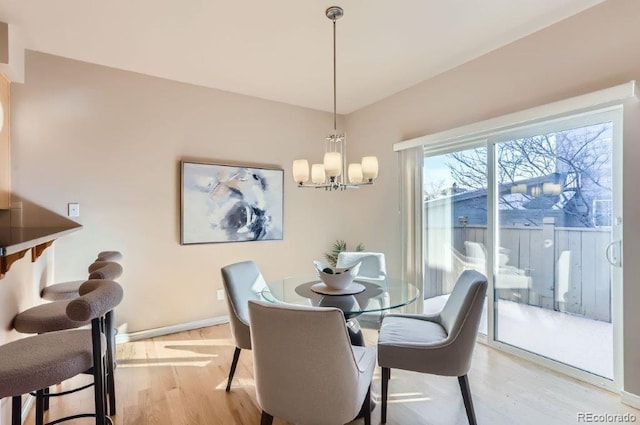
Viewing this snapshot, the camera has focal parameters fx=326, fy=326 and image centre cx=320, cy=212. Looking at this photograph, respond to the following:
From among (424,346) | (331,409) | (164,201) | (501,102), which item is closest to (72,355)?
(331,409)

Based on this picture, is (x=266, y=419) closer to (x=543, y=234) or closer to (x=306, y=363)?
(x=306, y=363)

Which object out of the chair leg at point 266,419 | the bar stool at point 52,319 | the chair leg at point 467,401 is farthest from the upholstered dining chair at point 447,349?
the bar stool at point 52,319

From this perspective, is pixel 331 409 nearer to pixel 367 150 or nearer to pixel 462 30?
pixel 462 30

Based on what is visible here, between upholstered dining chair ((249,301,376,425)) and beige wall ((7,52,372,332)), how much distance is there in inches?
89.3

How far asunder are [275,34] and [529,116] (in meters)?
2.10

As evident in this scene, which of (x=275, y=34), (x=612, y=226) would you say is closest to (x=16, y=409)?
(x=275, y=34)

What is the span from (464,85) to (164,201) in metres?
3.21

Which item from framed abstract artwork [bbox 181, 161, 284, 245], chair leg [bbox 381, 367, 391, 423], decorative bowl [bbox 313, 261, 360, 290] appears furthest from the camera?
framed abstract artwork [bbox 181, 161, 284, 245]

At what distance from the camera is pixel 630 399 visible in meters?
2.16

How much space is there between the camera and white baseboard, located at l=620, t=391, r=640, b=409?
83.8 inches

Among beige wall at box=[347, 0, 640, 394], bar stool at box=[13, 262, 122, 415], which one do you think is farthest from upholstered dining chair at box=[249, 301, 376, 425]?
beige wall at box=[347, 0, 640, 394]

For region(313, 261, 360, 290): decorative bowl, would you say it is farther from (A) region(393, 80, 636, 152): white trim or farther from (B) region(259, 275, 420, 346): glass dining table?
(A) region(393, 80, 636, 152): white trim

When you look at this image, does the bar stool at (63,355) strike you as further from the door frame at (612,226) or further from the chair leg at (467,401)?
the door frame at (612,226)

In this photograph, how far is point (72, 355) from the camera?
137 cm
